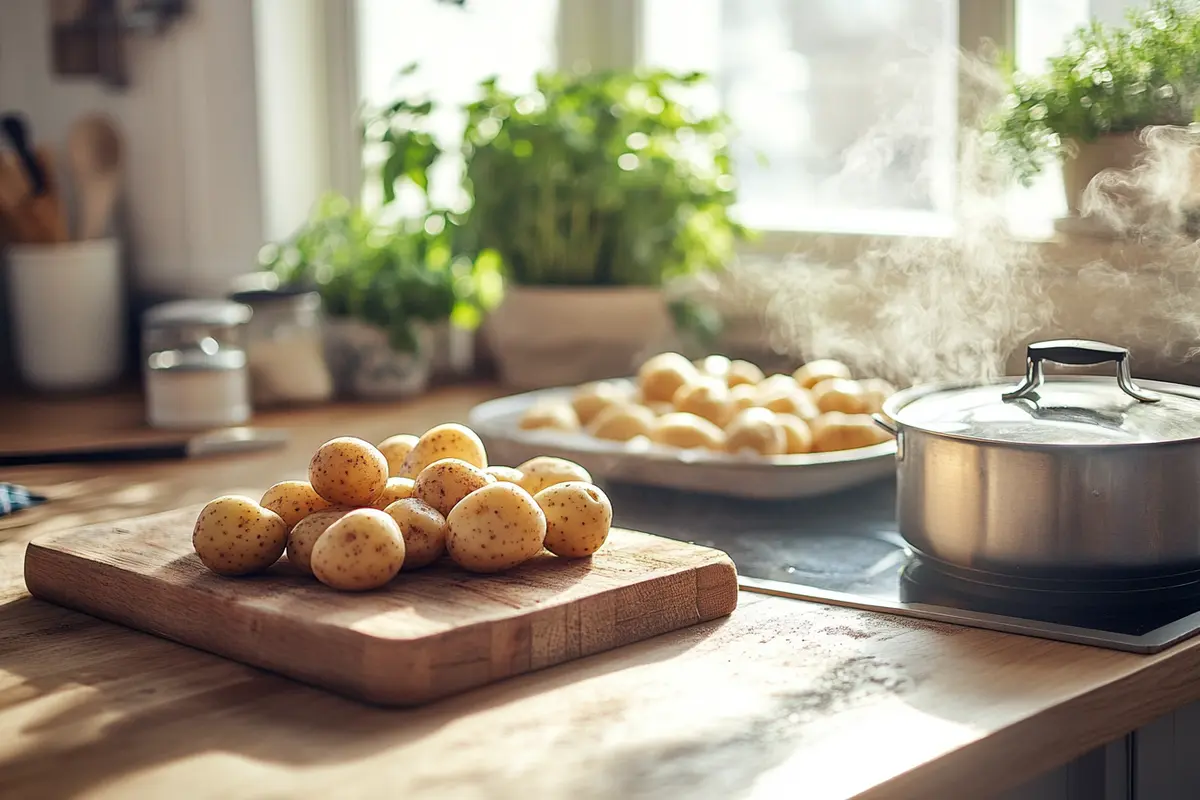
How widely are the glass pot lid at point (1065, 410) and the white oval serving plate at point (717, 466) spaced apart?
0.68ft

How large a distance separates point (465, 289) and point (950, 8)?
84 cm

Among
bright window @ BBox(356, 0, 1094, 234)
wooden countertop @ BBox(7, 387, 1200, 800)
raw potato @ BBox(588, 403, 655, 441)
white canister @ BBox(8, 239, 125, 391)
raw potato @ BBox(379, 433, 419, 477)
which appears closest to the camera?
wooden countertop @ BBox(7, 387, 1200, 800)

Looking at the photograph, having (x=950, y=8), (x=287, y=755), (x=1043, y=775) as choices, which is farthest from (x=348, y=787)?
(x=950, y=8)

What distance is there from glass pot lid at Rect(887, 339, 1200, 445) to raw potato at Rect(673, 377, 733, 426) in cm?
39

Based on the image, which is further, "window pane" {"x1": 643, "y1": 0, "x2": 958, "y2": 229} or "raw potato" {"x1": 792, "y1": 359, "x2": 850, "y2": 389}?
"window pane" {"x1": 643, "y1": 0, "x2": 958, "y2": 229}

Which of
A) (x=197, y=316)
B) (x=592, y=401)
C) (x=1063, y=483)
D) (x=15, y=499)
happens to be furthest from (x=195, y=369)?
(x=1063, y=483)

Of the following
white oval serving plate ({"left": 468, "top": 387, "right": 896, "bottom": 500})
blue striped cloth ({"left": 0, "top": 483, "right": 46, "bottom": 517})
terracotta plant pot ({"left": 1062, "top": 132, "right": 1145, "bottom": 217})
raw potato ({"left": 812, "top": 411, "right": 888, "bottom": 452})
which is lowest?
blue striped cloth ({"left": 0, "top": 483, "right": 46, "bottom": 517})

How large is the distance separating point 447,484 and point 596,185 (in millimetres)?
1022

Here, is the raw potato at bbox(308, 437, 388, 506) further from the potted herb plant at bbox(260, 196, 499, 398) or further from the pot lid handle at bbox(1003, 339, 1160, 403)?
the potted herb plant at bbox(260, 196, 499, 398)

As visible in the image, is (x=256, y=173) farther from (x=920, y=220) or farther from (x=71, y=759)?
(x=71, y=759)

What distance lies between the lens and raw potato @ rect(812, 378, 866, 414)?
1.47 metres

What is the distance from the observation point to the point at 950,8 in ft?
6.11

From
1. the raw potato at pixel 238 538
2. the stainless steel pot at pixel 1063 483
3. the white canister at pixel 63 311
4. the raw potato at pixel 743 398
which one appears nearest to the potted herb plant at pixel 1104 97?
the raw potato at pixel 743 398

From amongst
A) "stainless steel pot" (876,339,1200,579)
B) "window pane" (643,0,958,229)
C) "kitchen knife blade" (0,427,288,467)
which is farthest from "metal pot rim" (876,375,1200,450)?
"kitchen knife blade" (0,427,288,467)
